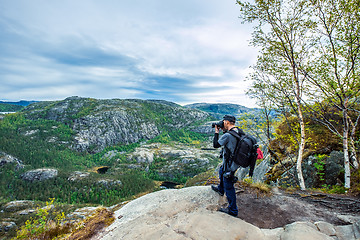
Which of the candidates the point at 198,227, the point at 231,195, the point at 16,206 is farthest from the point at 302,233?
the point at 16,206

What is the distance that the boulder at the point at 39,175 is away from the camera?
176500 millimetres

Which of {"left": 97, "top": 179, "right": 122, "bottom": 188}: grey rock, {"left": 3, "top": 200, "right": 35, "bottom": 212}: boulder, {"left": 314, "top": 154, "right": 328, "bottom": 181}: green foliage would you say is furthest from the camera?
{"left": 97, "top": 179, "right": 122, "bottom": 188}: grey rock

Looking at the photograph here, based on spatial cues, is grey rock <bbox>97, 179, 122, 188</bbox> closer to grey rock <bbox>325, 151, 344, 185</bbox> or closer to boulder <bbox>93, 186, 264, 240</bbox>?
boulder <bbox>93, 186, 264, 240</bbox>

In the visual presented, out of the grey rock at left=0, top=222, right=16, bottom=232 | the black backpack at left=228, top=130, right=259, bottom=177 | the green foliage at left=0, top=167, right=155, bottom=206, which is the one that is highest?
the black backpack at left=228, top=130, right=259, bottom=177

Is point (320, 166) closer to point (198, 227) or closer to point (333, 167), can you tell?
point (333, 167)

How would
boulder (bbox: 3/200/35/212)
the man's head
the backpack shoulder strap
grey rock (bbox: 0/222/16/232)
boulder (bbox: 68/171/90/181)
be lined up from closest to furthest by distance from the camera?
the backpack shoulder strap
the man's head
grey rock (bbox: 0/222/16/232)
boulder (bbox: 3/200/35/212)
boulder (bbox: 68/171/90/181)

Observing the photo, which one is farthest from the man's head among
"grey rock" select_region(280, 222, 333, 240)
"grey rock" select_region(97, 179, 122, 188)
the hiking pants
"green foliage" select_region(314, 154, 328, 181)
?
"grey rock" select_region(97, 179, 122, 188)

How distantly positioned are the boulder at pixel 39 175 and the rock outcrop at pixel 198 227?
228446 mm

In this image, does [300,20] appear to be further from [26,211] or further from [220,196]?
[26,211]

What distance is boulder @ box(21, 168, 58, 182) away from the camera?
176 m

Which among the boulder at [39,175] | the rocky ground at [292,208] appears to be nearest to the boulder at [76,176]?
the boulder at [39,175]

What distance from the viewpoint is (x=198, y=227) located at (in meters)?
5.24

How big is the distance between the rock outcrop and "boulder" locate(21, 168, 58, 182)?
749ft

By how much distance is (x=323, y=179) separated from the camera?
1045 cm
